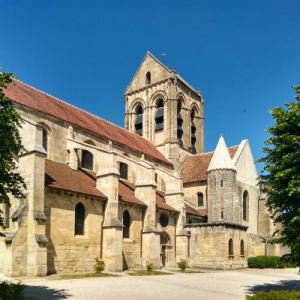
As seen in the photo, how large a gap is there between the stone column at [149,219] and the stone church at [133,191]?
8 centimetres

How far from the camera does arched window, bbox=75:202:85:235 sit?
1061 inches

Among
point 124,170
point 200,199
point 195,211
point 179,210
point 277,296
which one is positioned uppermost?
point 124,170

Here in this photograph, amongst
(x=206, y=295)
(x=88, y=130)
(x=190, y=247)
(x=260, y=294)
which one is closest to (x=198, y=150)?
(x=190, y=247)

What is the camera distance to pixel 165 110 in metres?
49.0

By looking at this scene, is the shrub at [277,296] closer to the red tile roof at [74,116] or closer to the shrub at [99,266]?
the shrub at [99,266]

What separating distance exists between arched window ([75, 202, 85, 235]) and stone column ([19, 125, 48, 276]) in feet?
12.0

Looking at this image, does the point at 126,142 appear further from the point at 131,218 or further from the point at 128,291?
the point at 128,291

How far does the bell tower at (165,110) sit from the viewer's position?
4812cm

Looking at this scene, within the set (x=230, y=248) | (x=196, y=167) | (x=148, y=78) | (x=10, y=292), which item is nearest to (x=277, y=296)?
(x=10, y=292)

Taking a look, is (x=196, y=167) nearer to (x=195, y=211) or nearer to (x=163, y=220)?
(x=195, y=211)

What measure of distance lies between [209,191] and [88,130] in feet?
41.7

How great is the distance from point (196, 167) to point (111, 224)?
1869cm

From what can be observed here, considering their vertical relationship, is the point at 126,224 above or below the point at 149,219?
below

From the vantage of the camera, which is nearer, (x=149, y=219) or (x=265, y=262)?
(x=149, y=219)
